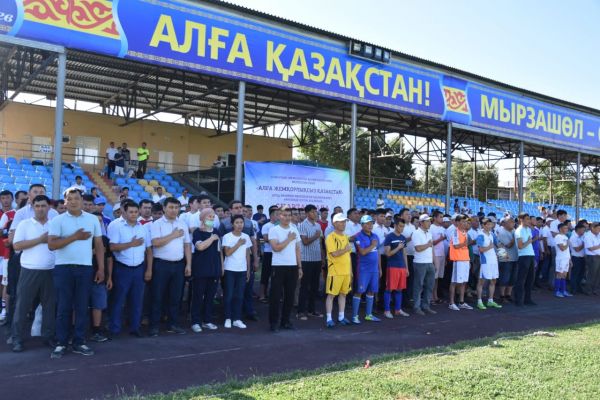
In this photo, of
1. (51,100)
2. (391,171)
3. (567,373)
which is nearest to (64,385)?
(567,373)

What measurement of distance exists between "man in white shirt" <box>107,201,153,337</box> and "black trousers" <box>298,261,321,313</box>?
2415mm

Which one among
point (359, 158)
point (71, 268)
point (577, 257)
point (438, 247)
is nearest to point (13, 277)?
point (71, 268)

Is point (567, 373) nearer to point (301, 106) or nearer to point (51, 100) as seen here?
point (301, 106)

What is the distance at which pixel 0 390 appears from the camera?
4.22 meters

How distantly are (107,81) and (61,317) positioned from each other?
1456 cm

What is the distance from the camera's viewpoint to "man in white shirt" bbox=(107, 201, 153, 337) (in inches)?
241

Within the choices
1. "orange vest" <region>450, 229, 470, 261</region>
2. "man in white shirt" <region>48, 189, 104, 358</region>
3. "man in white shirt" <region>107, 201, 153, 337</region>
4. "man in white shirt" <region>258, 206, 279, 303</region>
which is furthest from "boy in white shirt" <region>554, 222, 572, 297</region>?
"man in white shirt" <region>48, 189, 104, 358</region>

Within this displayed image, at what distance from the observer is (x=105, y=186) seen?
54.6 ft

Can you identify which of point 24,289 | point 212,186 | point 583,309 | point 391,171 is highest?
point 391,171

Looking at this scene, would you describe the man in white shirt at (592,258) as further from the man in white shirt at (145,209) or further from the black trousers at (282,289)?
the man in white shirt at (145,209)

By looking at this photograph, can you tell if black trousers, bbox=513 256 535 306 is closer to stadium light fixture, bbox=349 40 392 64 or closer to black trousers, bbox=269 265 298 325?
Result: black trousers, bbox=269 265 298 325

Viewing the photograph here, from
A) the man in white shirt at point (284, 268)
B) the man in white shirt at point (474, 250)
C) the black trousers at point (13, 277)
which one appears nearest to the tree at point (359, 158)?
the man in white shirt at point (474, 250)

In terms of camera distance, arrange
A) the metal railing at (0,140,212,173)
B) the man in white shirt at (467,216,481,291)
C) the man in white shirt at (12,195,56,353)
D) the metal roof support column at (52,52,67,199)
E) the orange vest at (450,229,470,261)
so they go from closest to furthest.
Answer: the man in white shirt at (12,195,56,353), the orange vest at (450,229,470,261), the man in white shirt at (467,216,481,291), the metal roof support column at (52,52,67,199), the metal railing at (0,140,212,173)

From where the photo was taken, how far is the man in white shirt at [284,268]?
684 centimetres
